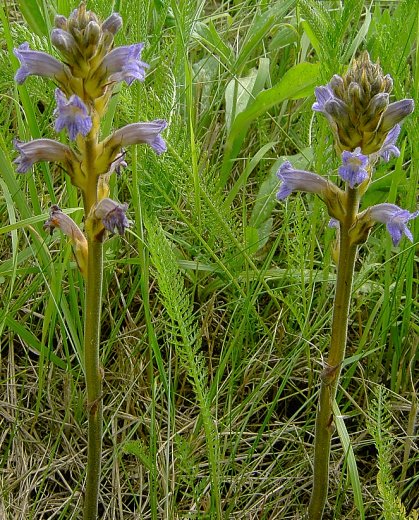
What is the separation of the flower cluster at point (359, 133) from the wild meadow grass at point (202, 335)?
0.55 m

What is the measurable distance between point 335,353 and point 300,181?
0.50m

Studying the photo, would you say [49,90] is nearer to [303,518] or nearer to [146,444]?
[146,444]

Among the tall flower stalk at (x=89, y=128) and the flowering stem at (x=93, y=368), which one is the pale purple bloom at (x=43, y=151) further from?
the flowering stem at (x=93, y=368)

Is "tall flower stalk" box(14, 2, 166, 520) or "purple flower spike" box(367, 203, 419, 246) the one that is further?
"purple flower spike" box(367, 203, 419, 246)

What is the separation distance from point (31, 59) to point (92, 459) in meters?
1.18

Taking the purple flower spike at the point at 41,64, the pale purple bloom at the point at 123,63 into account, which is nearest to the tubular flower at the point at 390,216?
the pale purple bloom at the point at 123,63

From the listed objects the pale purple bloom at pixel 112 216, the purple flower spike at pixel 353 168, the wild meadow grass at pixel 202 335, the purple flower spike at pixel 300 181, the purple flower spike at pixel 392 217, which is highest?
the purple flower spike at pixel 353 168

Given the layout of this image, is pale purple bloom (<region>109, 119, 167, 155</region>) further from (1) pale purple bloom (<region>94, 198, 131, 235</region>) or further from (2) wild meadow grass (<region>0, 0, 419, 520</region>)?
(2) wild meadow grass (<region>0, 0, 419, 520</region>)

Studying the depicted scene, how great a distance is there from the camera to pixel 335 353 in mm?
2322

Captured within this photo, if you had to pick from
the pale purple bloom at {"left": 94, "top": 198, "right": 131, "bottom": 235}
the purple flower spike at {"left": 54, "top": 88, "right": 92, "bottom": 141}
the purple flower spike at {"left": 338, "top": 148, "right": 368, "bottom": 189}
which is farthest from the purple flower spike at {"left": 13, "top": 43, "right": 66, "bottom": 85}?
the purple flower spike at {"left": 338, "top": 148, "right": 368, "bottom": 189}

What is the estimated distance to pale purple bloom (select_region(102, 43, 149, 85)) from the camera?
2.05m

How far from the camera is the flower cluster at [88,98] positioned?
2.01 meters

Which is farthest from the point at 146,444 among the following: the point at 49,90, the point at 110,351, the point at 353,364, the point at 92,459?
the point at 49,90

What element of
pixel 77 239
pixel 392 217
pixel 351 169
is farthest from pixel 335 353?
pixel 77 239
